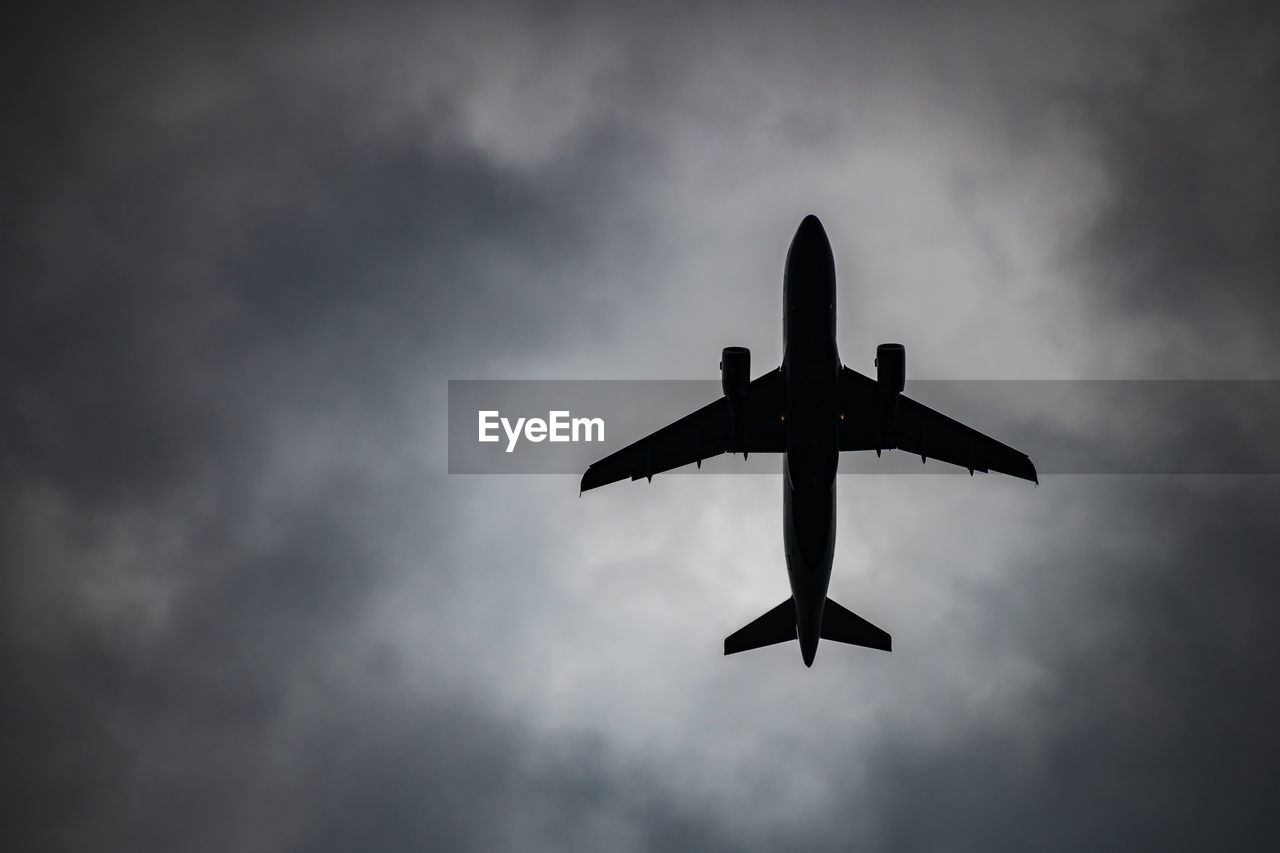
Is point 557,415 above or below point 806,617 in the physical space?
above

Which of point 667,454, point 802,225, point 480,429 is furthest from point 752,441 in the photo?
point 480,429

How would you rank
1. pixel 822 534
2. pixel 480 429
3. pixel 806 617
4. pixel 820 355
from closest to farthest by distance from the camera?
pixel 820 355, pixel 822 534, pixel 806 617, pixel 480 429

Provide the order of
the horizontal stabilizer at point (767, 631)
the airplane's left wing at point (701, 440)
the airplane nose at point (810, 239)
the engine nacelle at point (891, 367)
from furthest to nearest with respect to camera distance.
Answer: the horizontal stabilizer at point (767, 631) < the airplane's left wing at point (701, 440) < the engine nacelle at point (891, 367) < the airplane nose at point (810, 239)

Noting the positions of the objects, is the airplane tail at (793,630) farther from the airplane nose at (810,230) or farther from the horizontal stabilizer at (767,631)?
the airplane nose at (810,230)

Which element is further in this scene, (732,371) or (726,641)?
(726,641)

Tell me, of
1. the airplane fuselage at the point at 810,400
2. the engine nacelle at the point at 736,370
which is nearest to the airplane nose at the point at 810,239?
the airplane fuselage at the point at 810,400

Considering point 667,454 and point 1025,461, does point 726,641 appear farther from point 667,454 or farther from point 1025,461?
point 1025,461
